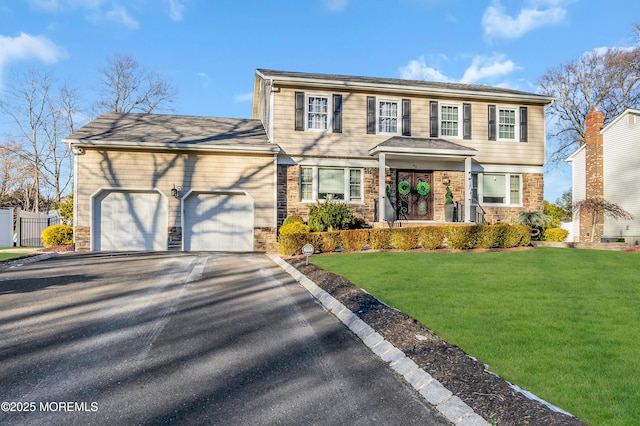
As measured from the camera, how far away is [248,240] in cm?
1745

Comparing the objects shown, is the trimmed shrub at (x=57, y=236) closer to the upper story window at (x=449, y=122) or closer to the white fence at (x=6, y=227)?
the white fence at (x=6, y=227)

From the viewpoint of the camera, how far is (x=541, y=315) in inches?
224

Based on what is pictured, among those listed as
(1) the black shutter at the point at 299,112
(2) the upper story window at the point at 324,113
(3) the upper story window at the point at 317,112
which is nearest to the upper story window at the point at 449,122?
(2) the upper story window at the point at 324,113

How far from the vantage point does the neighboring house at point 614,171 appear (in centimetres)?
1983

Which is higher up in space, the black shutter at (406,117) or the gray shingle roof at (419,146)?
the black shutter at (406,117)

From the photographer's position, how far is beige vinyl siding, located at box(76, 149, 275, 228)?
16469mm

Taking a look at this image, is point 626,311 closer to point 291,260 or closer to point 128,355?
point 128,355

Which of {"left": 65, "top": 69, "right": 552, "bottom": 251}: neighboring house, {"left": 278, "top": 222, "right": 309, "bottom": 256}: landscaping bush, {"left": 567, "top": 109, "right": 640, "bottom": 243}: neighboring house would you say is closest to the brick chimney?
{"left": 567, "top": 109, "right": 640, "bottom": 243}: neighboring house

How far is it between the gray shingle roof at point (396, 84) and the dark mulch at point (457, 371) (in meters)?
13.1

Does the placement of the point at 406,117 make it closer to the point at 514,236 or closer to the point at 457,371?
the point at 514,236

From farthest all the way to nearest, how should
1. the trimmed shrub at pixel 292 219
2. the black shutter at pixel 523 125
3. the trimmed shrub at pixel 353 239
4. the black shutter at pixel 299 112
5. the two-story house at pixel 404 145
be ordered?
the black shutter at pixel 523 125 → the black shutter at pixel 299 112 → the two-story house at pixel 404 145 → the trimmed shrub at pixel 292 219 → the trimmed shrub at pixel 353 239

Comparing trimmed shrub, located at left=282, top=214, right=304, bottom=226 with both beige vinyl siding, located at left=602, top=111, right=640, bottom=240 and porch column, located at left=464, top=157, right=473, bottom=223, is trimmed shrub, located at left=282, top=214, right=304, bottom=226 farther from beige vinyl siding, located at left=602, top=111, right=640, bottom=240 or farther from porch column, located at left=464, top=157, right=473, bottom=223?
beige vinyl siding, located at left=602, top=111, right=640, bottom=240

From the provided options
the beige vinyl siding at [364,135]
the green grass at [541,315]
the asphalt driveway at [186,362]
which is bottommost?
the asphalt driveway at [186,362]

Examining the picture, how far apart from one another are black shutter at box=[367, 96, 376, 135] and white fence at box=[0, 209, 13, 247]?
62.8 feet
